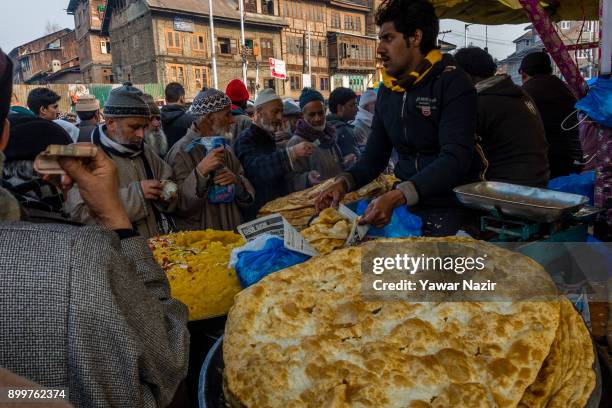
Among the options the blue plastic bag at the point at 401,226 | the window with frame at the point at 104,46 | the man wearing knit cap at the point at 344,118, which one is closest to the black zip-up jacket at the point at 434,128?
the blue plastic bag at the point at 401,226

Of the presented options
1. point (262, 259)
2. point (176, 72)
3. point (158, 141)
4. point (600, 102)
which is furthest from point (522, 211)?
point (176, 72)

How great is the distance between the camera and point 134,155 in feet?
10.3

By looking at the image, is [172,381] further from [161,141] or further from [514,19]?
[514,19]

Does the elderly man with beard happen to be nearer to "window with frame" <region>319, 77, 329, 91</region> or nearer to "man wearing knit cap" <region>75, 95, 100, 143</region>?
"man wearing knit cap" <region>75, 95, 100, 143</region>

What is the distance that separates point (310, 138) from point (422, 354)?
3754mm

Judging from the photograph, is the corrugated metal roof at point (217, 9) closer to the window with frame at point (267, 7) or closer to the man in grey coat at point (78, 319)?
the window with frame at point (267, 7)

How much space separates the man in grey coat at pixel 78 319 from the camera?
877 mm

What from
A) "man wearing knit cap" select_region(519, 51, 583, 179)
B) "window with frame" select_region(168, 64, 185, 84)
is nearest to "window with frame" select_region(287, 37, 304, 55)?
"window with frame" select_region(168, 64, 185, 84)

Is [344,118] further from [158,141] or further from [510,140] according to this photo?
[510,140]

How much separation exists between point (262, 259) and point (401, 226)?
→ 83 cm

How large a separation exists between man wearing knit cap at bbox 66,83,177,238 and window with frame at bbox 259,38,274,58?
37.1 metres

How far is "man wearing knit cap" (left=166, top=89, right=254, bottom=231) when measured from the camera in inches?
128

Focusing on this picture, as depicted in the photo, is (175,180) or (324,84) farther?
(324,84)

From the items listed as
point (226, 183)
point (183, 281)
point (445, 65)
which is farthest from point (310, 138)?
point (183, 281)
